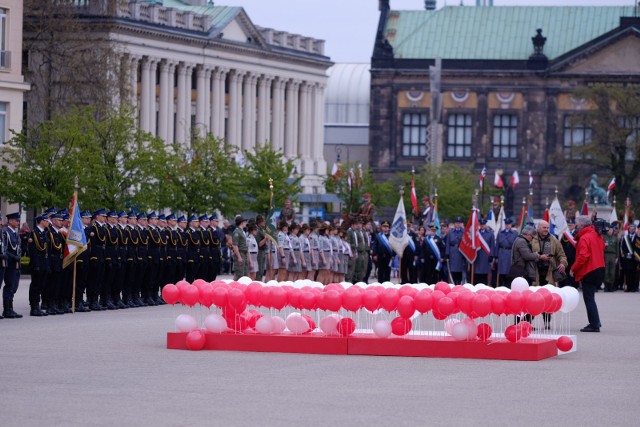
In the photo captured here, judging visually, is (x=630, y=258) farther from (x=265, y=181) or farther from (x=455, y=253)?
(x=265, y=181)

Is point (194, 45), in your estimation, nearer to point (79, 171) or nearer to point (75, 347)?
point (79, 171)

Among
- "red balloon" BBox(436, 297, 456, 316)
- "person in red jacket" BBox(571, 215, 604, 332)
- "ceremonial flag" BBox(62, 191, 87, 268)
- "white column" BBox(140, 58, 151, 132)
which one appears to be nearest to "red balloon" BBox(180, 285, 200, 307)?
"red balloon" BBox(436, 297, 456, 316)

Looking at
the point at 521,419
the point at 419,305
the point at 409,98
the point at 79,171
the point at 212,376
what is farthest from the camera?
the point at 409,98

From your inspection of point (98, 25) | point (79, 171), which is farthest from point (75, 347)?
point (98, 25)

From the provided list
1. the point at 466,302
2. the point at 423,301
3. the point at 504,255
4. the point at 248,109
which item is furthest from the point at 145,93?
the point at 466,302

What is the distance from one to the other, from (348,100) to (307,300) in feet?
335

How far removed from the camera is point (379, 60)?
113 metres

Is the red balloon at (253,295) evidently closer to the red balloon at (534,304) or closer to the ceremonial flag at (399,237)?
the red balloon at (534,304)

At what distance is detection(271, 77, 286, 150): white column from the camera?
10062 cm

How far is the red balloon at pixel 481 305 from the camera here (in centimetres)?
2052

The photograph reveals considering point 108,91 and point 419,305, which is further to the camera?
point 108,91

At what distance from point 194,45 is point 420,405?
74654mm

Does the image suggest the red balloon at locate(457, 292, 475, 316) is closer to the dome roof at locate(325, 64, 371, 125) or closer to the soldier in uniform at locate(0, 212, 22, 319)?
the soldier in uniform at locate(0, 212, 22, 319)

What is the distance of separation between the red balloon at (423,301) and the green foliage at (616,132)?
72.0 metres
